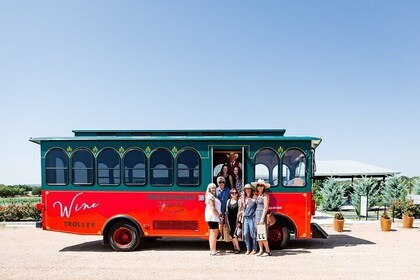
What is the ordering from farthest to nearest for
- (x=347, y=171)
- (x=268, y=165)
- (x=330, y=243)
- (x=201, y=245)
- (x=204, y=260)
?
(x=347, y=171) < (x=330, y=243) < (x=201, y=245) < (x=268, y=165) < (x=204, y=260)

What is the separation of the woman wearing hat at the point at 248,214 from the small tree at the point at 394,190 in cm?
1483

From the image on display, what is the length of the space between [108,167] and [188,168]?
2235 mm

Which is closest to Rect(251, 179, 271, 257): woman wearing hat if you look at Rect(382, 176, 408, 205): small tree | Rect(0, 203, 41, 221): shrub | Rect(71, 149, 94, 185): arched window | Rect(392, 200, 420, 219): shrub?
Rect(71, 149, 94, 185): arched window

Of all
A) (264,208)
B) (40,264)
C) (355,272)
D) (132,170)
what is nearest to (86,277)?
(40,264)

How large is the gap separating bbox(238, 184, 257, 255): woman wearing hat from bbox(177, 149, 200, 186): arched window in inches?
53.9

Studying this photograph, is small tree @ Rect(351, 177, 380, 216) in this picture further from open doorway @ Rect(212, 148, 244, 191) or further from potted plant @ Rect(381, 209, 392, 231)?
open doorway @ Rect(212, 148, 244, 191)

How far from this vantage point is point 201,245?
9008 millimetres

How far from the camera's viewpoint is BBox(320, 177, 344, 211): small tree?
18359 mm

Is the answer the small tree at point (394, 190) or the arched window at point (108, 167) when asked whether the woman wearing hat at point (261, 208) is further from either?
the small tree at point (394, 190)

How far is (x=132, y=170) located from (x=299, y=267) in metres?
4.86

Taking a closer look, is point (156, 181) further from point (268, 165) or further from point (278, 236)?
point (278, 236)

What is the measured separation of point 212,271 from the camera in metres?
6.31

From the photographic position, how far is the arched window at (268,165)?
26.5ft

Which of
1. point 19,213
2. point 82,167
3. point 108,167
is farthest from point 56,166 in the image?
point 19,213
